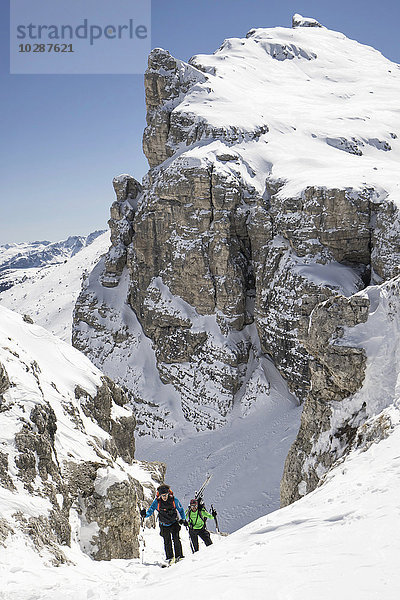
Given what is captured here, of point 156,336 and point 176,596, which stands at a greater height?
point 156,336

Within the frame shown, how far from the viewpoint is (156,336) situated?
42406 mm

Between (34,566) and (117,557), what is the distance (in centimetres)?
443

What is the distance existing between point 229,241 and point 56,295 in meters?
89.8

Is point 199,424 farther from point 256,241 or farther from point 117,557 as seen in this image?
point 117,557

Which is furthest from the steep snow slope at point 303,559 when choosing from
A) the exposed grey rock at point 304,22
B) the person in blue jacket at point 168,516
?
the exposed grey rock at point 304,22

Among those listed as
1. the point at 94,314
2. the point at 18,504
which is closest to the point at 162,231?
the point at 94,314

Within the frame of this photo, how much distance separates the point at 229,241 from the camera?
Answer: 39.3 metres

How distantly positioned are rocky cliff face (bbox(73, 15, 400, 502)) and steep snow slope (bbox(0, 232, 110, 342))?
32.6 m

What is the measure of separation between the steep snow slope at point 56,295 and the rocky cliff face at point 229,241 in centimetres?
3256

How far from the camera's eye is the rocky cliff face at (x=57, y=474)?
31.7 feet

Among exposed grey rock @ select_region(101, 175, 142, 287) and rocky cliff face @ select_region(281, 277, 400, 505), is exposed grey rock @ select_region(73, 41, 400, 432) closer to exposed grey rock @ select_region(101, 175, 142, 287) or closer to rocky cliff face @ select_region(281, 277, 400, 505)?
exposed grey rock @ select_region(101, 175, 142, 287)

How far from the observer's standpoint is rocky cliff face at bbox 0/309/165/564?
9.67 m

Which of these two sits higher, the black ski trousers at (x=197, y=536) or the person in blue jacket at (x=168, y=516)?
the person in blue jacket at (x=168, y=516)

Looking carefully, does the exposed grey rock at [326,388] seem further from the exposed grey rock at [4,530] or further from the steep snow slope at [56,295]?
the steep snow slope at [56,295]
